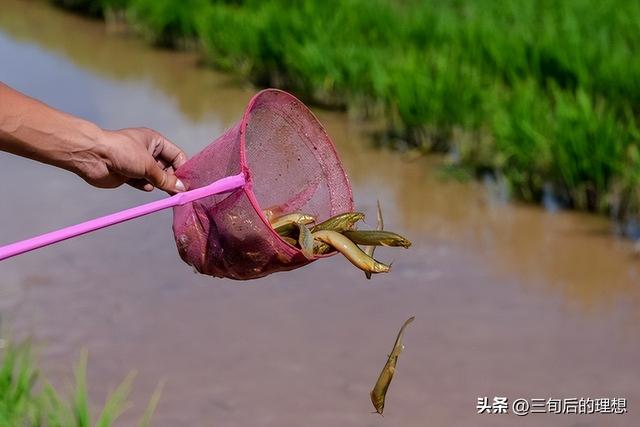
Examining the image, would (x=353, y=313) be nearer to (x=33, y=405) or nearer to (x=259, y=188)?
(x=33, y=405)

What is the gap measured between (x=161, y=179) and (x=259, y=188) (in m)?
0.28

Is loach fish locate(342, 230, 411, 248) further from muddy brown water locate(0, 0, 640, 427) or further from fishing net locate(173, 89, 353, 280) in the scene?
muddy brown water locate(0, 0, 640, 427)

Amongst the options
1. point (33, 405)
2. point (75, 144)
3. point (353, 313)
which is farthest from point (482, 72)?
point (75, 144)

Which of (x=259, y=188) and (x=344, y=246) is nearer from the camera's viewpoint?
(x=344, y=246)

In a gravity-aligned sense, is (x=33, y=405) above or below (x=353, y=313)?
above

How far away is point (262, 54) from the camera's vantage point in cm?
759

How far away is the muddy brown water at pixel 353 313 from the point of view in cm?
372

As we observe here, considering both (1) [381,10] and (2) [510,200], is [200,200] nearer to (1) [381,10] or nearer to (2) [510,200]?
(2) [510,200]

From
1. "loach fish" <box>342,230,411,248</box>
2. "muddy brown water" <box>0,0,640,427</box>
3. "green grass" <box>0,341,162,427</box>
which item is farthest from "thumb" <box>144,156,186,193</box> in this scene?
"muddy brown water" <box>0,0,640,427</box>

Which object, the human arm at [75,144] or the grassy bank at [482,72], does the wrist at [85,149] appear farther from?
the grassy bank at [482,72]

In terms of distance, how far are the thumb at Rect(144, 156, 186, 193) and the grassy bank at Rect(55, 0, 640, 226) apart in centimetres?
305

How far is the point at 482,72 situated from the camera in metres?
6.44

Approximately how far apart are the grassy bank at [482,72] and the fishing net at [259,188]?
8.98ft

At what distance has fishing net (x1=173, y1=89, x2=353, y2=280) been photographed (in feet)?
6.86
